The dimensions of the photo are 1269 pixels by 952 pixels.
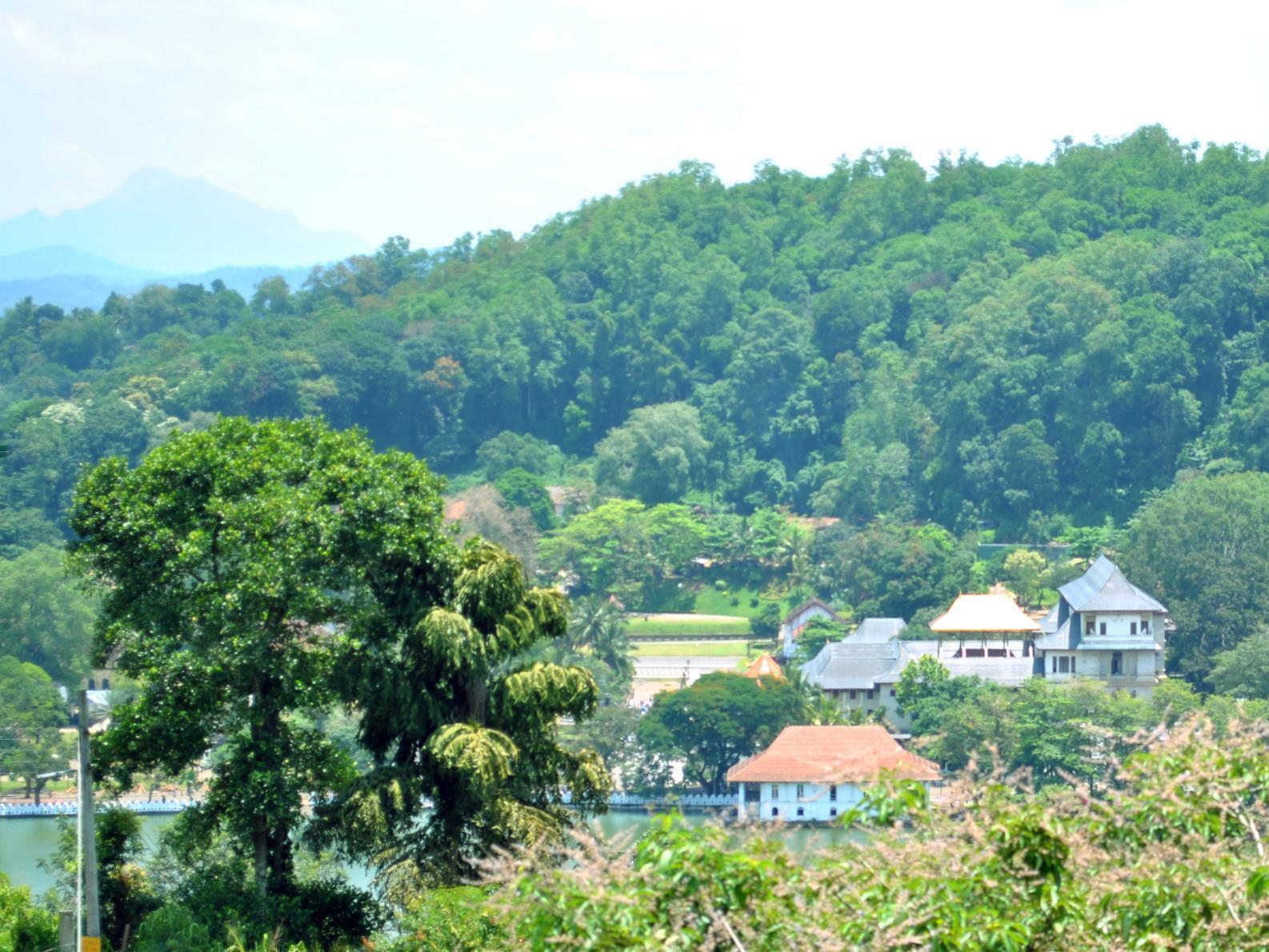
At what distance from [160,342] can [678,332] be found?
2288 cm

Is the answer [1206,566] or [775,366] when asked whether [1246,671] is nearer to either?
[1206,566]

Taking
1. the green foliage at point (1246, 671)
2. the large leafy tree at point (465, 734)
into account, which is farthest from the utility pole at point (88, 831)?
the green foliage at point (1246, 671)

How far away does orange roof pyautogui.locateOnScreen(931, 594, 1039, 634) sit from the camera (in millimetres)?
49188

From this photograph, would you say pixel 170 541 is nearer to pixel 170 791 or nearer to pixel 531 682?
pixel 531 682

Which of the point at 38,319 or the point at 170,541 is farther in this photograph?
the point at 38,319

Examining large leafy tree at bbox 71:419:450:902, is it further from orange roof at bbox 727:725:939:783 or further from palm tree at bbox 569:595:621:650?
palm tree at bbox 569:595:621:650

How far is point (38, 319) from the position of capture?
102 metres

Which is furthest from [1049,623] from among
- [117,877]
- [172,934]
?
[172,934]

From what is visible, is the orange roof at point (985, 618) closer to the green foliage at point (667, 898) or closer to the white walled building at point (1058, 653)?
the white walled building at point (1058, 653)

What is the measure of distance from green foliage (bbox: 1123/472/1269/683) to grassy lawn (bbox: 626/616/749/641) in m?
11.5

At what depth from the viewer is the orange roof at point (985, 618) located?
49188 mm

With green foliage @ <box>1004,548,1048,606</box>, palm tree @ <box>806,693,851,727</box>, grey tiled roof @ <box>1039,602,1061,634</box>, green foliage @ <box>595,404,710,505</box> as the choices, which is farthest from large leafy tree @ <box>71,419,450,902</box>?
green foliage @ <box>595,404,710,505</box>

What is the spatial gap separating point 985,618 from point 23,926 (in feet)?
119

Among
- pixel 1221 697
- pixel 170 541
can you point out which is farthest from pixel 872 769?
pixel 1221 697
